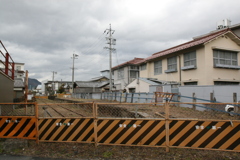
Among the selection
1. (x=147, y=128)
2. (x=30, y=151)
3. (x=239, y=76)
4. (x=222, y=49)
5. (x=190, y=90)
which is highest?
(x=222, y=49)

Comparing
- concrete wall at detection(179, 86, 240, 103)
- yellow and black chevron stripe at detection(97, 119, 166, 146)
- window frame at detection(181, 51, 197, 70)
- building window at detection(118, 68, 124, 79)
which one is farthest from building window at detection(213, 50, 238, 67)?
building window at detection(118, 68, 124, 79)

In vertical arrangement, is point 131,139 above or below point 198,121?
below

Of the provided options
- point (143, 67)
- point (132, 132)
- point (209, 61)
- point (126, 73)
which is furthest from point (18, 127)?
point (126, 73)

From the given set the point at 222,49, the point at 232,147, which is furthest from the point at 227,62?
the point at 232,147

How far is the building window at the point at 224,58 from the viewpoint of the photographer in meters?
15.5

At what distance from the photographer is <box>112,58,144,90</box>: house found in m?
27.1

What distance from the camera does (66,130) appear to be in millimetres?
5258

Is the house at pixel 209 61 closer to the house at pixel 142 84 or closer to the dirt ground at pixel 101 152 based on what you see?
the house at pixel 142 84

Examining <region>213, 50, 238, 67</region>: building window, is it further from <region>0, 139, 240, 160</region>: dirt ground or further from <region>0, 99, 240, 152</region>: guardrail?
<region>0, 139, 240, 160</region>: dirt ground

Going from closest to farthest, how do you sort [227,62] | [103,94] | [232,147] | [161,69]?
[232,147] → [227,62] → [161,69] → [103,94]

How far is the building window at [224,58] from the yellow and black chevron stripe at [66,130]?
44.2 feet

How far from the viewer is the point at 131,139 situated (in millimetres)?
4918

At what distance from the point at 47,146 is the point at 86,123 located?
51.9 inches

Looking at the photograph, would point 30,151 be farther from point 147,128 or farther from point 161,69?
point 161,69
